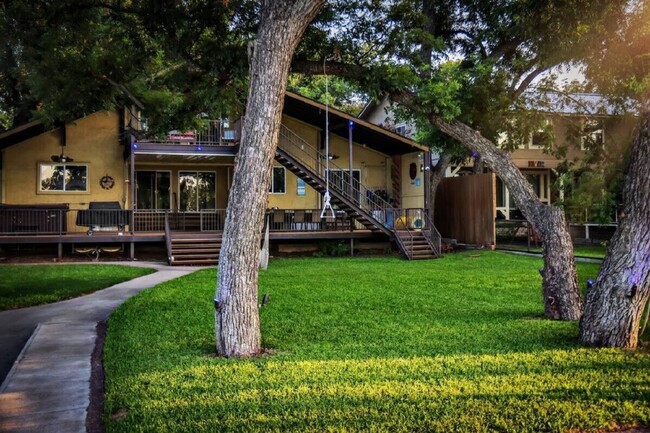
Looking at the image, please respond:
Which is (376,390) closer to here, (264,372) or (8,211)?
(264,372)

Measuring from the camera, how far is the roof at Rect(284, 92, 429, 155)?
19.5 m

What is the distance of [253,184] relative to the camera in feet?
19.6

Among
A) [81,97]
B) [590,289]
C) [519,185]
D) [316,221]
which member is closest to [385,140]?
[316,221]

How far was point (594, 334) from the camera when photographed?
621 centimetres

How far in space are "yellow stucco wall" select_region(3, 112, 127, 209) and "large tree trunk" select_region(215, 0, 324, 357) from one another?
15.5 meters

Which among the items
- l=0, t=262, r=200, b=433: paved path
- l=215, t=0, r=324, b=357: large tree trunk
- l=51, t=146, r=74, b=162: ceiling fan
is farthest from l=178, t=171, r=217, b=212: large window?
l=215, t=0, r=324, b=357: large tree trunk

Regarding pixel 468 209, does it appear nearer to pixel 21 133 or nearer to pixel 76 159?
pixel 76 159

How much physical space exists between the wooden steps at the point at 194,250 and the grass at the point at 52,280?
156 cm

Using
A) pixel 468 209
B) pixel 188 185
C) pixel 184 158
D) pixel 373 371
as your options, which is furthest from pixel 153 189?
pixel 373 371

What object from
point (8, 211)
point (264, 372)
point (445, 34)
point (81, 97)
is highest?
point (445, 34)

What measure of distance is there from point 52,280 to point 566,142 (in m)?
17.0

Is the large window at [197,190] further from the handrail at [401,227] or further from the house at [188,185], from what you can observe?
the handrail at [401,227]

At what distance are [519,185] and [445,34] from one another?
42.8 feet

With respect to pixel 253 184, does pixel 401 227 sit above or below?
below
